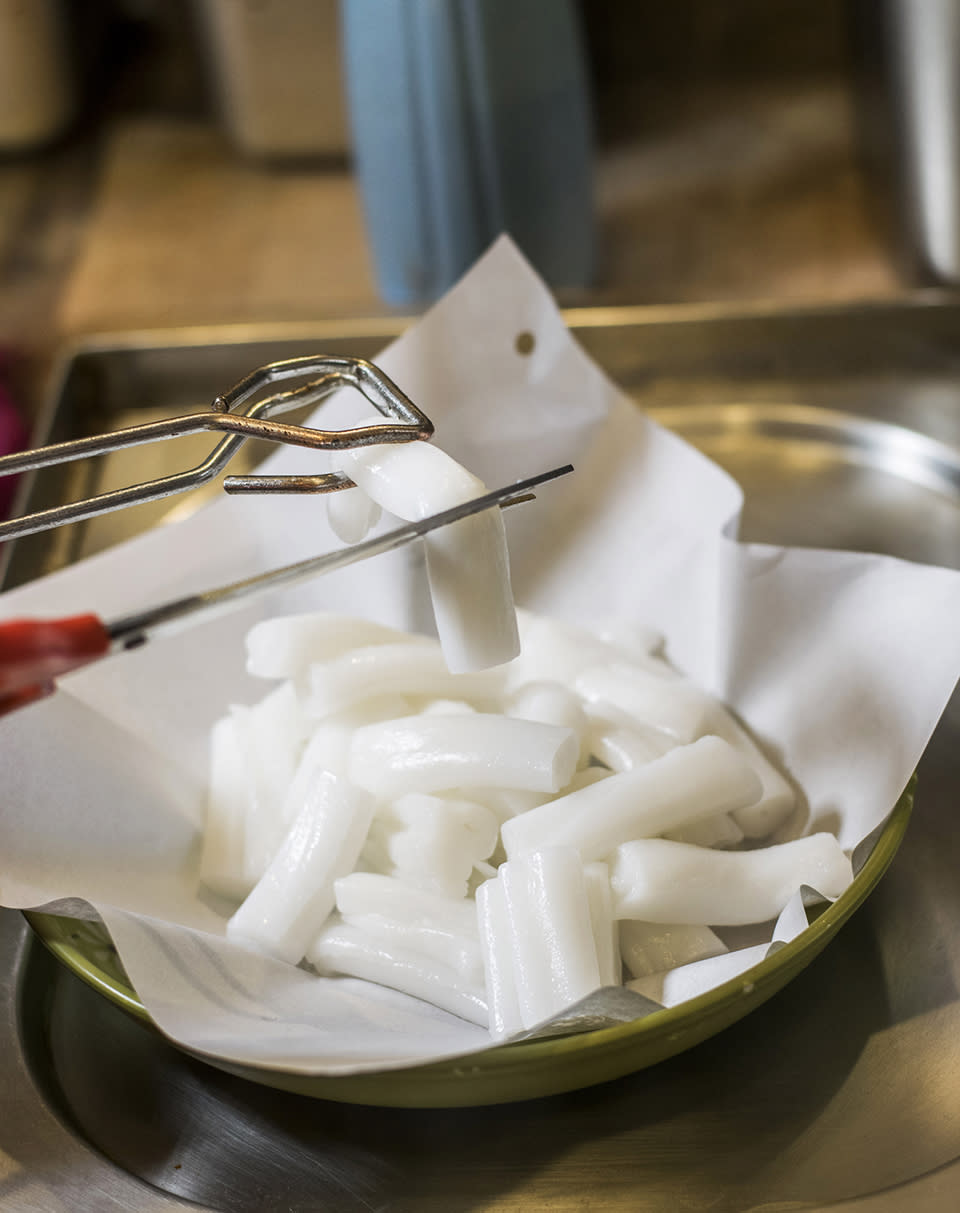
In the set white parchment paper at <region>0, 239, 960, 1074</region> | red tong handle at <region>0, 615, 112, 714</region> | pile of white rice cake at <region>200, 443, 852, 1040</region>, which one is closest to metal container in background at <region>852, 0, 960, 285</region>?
white parchment paper at <region>0, 239, 960, 1074</region>

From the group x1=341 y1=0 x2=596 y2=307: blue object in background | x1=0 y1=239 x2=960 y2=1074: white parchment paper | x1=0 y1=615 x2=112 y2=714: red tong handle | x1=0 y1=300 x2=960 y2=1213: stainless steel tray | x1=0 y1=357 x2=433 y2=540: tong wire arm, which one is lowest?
x1=0 y1=300 x2=960 y2=1213: stainless steel tray

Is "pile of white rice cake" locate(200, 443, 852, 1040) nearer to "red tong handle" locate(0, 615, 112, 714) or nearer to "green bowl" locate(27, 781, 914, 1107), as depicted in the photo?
"green bowl" locate(27, 781, 914, 1107)

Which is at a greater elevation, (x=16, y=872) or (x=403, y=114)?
(x=403, y=114)

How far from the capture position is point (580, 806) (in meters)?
0.57

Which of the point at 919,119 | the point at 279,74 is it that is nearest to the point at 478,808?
the point at 919,119

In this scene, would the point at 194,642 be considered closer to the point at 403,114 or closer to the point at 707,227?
the point at 403,114

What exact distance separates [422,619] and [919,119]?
57 centimetres

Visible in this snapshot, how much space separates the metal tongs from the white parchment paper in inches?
6.0

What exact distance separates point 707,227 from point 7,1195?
1021 mm

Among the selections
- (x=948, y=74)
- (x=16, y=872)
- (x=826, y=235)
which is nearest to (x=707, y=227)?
(x=826, y=235)

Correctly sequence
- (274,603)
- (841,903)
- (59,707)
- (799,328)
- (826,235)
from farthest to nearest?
(826,235), (799,328), (274,603), (59,707), (841,903)

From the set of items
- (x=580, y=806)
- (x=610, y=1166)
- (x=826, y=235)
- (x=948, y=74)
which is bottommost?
(x=610, y=1166)

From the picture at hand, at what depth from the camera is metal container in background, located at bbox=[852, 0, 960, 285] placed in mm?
968

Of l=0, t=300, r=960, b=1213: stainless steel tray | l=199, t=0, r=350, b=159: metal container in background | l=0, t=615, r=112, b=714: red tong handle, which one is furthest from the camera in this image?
l=199, t=0, r=350, b=159: metal container in background
